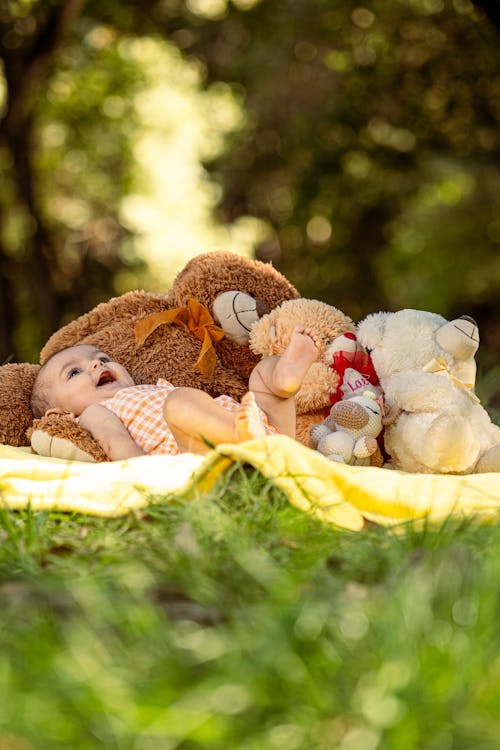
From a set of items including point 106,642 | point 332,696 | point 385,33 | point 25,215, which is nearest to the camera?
point 332,696

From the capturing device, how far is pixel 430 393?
2500 millimetres

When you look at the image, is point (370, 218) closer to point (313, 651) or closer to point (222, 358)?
point (222, 358)

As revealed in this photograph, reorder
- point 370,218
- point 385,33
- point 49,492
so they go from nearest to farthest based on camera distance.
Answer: point 49,492
point 385,33
point 370,218

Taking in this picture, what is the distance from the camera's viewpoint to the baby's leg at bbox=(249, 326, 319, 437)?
2334 mm

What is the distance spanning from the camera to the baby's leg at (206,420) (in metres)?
1.99

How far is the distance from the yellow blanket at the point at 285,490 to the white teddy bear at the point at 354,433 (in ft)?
2.04

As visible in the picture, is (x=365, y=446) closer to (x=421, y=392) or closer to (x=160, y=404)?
(x=421, y=392)

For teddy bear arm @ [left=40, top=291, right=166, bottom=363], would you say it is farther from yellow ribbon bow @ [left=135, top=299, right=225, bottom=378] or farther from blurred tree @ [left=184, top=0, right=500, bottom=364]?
blurred tree @ [left=184, top=0, right=500, bottom=364]

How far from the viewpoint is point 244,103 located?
1070 centimetres

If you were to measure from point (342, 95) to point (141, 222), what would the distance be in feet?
8.44

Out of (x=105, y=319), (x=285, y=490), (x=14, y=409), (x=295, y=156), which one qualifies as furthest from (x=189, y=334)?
(x=295, y=156)

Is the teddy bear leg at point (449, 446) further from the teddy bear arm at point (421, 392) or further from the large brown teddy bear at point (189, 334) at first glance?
the large brown teddy bear at point (189, 334)

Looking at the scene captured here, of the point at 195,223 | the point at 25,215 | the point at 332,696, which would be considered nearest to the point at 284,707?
the point at 332,696

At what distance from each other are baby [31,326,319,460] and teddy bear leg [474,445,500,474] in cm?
50
